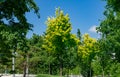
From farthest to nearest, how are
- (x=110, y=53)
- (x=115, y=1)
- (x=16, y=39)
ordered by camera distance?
(x=110, y=53) → (x=16, y=39) → (x=115, y=1)

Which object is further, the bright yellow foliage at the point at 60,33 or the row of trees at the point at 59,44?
the bright yellow foliage at the point at 60,33

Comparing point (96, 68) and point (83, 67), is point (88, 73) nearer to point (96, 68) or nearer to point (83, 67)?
point (83, 67)

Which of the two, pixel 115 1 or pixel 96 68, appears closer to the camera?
pixel 115 1

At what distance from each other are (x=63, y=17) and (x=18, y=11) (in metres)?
28.6

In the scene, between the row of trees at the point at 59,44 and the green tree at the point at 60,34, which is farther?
the green tree at the point at 60,34

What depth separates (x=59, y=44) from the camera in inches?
1569

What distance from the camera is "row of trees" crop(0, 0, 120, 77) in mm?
12398

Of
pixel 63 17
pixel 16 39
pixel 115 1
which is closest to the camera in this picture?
pixel 115 1

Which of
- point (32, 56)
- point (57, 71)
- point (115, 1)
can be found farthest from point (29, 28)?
point (57, 71)

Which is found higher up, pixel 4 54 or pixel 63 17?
pixel 63 17

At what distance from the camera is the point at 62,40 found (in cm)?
3931

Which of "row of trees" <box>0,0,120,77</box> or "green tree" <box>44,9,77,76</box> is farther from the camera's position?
"green tree" <box>44,9,77,76</box>

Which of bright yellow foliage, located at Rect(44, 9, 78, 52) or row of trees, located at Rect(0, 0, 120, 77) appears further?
bright yellow foliage, located at Rect(44, 9, 78, 52)

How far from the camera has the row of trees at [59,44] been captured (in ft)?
40.7
